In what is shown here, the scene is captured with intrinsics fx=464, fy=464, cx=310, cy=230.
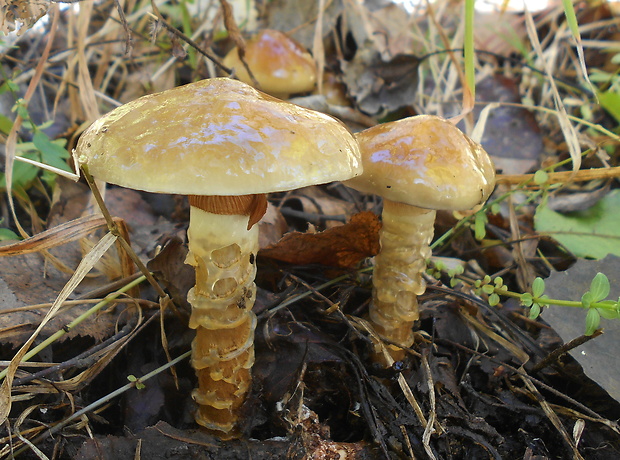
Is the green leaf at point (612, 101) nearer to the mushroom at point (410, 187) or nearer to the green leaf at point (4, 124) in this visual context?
the mushroom at point (410, 187)

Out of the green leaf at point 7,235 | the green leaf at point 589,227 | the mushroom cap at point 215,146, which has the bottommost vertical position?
the green leaf at point 589,227

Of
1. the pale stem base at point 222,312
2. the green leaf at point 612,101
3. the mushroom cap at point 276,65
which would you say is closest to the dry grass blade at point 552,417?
the pale stem base at point 222,312

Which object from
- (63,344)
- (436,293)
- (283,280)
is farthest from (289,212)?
(63,344)

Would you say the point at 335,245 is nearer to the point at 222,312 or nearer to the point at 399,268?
the point at 399,268

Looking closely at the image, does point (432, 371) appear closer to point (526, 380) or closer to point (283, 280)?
point (526, 380)

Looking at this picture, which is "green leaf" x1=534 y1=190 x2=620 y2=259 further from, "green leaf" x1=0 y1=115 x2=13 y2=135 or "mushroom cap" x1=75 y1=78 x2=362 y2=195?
"green leaf" x1=0 y1=115 x2=13 y2=135

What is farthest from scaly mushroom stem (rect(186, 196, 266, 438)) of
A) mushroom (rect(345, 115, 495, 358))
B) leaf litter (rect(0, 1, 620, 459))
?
mushroom (rect(345, 115, 495, 358))
